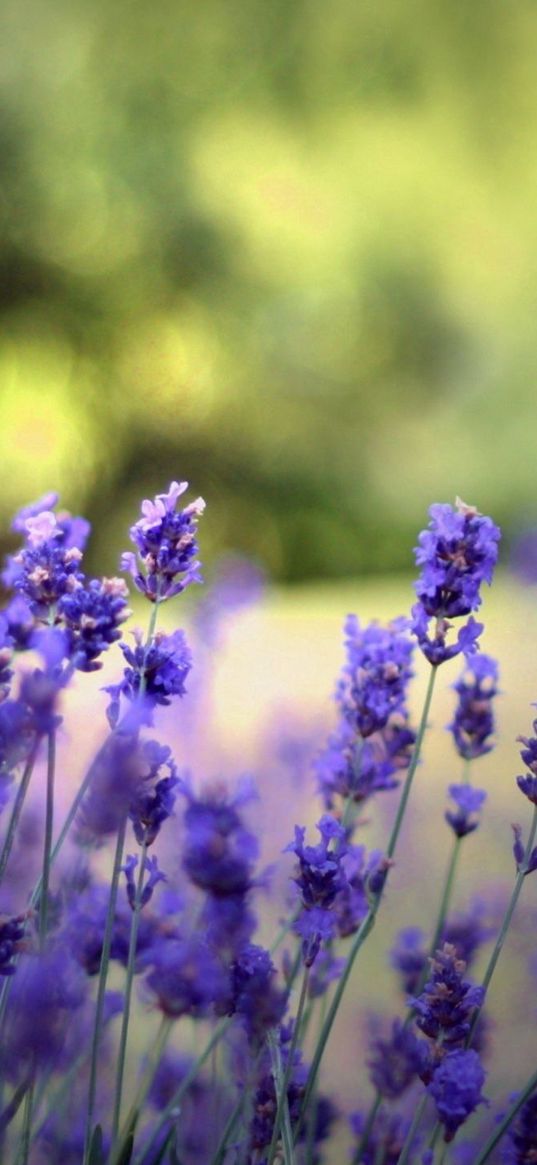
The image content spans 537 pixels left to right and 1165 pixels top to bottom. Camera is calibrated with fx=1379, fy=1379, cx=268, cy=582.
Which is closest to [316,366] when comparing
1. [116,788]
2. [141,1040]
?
[141,1040]

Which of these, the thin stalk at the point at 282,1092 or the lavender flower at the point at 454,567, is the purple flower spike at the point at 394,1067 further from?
the lavender flower at the point at 454,567

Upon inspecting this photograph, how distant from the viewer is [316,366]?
24.7 ft

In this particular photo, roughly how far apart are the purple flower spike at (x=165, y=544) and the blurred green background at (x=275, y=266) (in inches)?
221

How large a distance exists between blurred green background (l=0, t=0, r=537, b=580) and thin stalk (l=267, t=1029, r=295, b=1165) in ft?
18.7

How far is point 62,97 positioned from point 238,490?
219 centimetres

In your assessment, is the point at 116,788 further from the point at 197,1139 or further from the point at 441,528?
the point at 197,1139

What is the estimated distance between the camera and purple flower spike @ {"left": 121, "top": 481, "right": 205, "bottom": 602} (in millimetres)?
881

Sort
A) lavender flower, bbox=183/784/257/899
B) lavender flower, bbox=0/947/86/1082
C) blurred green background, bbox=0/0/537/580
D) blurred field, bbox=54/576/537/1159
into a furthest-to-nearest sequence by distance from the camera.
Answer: blurred green background, bbox=0/0/537/580 → blurred field, bbox=54/576/537/1159 → lavender flower, bbox=183/784/257/899 → lavender flower, bbox=0/947/86/1082

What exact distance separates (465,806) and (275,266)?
6.45 m

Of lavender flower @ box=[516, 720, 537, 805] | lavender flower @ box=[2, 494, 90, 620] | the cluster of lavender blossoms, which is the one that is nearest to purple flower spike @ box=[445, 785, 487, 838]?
the cluster of lavender blossoms

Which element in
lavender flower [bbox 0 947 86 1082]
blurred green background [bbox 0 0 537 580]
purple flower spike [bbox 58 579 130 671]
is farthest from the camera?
blurred green background [bbox 0 0 537 580]

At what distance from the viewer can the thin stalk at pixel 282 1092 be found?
0.79 m

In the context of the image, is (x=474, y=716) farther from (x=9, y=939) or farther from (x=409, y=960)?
(x=9, y=939)

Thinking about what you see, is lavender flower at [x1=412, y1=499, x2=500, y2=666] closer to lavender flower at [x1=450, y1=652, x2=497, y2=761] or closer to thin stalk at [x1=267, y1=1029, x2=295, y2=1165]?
lavender flower at [x1=450, y1=652, x2=497, y2=761]
